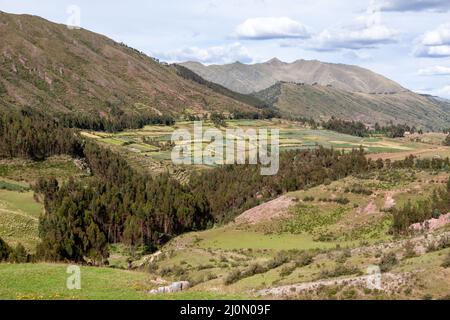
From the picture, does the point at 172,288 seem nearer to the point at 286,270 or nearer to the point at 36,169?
the point at 286,270

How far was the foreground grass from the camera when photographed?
96.6ft

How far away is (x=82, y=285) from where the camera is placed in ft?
112

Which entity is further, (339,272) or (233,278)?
(233,278)

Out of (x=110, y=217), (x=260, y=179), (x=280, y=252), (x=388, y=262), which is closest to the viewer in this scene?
(x=388, y=262)

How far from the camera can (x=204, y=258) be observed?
237 feet

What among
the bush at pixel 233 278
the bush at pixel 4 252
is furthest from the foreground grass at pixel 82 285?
the bush at pixel 4 252

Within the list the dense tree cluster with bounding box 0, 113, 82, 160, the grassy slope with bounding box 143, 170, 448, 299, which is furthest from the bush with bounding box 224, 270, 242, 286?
the dense tree cluster with bounding box 0, 113, 82, 160

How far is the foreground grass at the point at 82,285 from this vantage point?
29.4m

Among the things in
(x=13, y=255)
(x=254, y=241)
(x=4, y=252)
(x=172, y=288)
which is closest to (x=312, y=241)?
(x=254, y=241)

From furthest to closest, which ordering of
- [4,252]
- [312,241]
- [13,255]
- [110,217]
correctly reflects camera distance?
[110,217], [312,241], [4,252], [13,255]

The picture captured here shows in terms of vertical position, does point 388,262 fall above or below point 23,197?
above

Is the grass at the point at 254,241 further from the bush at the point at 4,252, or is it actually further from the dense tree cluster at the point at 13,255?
the bush at the point at 4,252

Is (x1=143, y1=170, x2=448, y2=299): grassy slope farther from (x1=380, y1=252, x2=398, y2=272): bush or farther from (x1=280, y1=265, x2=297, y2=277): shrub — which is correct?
(x1=380, y1=252, x2=398, y2=272): bush
